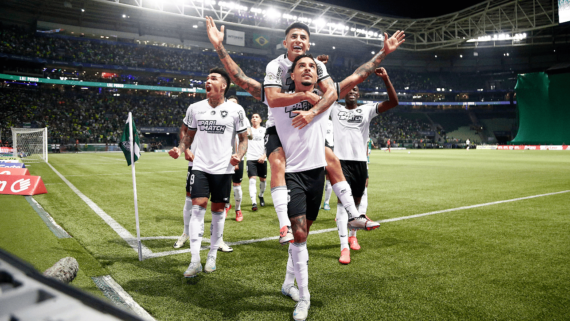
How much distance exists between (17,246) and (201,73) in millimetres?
52504

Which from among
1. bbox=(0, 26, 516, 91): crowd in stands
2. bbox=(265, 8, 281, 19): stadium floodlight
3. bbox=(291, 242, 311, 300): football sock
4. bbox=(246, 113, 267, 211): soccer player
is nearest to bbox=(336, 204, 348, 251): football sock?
bbox=(291, 242, 311, 300): football sock

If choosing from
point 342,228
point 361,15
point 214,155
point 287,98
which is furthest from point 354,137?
point 361,15

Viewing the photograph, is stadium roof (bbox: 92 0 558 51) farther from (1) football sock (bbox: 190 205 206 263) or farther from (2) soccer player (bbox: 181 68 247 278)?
(1) football sock (bbox: 190 205 206 263)

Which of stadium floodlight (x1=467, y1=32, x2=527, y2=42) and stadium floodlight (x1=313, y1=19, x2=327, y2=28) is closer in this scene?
stadium floodlight (x1=313, y1=19, x2=327, y2=28)

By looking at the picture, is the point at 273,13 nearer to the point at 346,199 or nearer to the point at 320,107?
the point at 346,199

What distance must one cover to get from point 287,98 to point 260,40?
5547 cm

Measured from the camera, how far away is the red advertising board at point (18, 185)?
9.39 m

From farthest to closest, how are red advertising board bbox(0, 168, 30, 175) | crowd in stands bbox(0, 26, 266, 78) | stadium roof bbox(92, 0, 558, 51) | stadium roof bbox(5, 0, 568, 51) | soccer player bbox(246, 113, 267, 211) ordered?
Result: crowd in stands bbox(0, 26, 266, 78)
stadium roof bbox(5, 0, 568, 51)
stadium roof bbox(92, 0, 558, 51)
red advertising board bbox(0, 168, 30, 175)
soccer player bbox(246, 113, 267, 211)

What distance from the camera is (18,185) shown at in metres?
9.46

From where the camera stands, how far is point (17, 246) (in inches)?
186

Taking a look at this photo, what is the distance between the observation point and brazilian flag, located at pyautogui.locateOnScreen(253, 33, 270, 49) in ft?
180

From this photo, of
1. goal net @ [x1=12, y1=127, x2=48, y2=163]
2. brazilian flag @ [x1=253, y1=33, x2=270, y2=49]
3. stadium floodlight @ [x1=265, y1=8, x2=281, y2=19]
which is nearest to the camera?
goal net @ [x1=12, y1=127, x2=48, y2=163]

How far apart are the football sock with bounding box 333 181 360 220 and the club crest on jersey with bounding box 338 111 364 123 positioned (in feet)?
5.54

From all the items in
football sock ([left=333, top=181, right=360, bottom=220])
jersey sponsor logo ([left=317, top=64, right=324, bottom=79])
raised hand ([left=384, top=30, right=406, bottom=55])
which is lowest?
football sock ([left=333, top=181, right=360, bottom=220])
